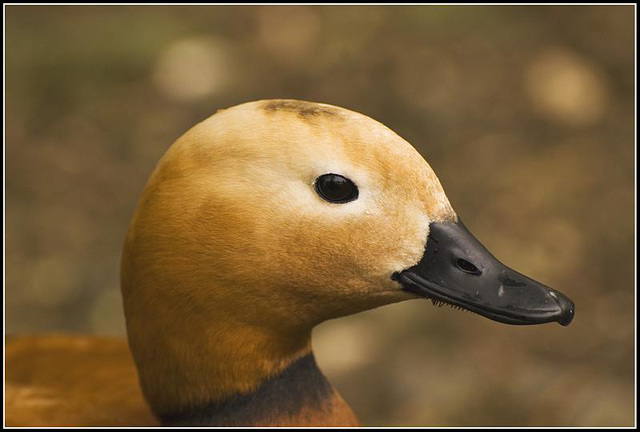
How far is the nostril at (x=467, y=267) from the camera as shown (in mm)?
1225

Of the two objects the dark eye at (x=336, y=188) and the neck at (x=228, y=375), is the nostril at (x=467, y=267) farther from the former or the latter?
the neck at (x=228, y=375)

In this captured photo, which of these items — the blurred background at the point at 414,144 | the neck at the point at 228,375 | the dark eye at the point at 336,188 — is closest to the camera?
the dark eye at the point at 336,188

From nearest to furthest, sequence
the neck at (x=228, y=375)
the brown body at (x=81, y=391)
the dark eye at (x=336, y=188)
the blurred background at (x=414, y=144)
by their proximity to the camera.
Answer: the dark eye at (x=336, y=188) < the neck at (x=228, y=375) < the brown body at (x=81, y=391) < the blurred background at (x=414, y=144)

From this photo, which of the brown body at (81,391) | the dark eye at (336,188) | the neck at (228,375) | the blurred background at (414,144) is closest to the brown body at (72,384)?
the brown body at (81,391)

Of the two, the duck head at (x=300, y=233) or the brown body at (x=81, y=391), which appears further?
the brown body at (x=81, y=391)

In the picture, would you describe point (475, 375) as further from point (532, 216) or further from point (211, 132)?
point (211, 132)

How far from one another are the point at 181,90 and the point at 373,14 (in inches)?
38.0

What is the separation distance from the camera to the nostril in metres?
1.22

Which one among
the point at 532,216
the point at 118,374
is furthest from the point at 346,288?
the point at 532,216

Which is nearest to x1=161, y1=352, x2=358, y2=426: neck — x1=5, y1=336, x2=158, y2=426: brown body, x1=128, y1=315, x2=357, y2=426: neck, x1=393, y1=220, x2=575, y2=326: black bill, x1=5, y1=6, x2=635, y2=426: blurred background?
x1=128, y1=315, x2=357, y2=426: neck

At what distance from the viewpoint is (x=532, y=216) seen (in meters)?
3.17

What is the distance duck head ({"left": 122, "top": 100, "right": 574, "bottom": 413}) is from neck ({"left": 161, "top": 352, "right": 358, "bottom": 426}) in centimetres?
14

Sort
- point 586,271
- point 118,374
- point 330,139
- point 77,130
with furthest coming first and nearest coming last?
point 77,130 < point 586,271 < point 118,374 < point 330,139

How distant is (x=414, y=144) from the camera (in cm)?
335
